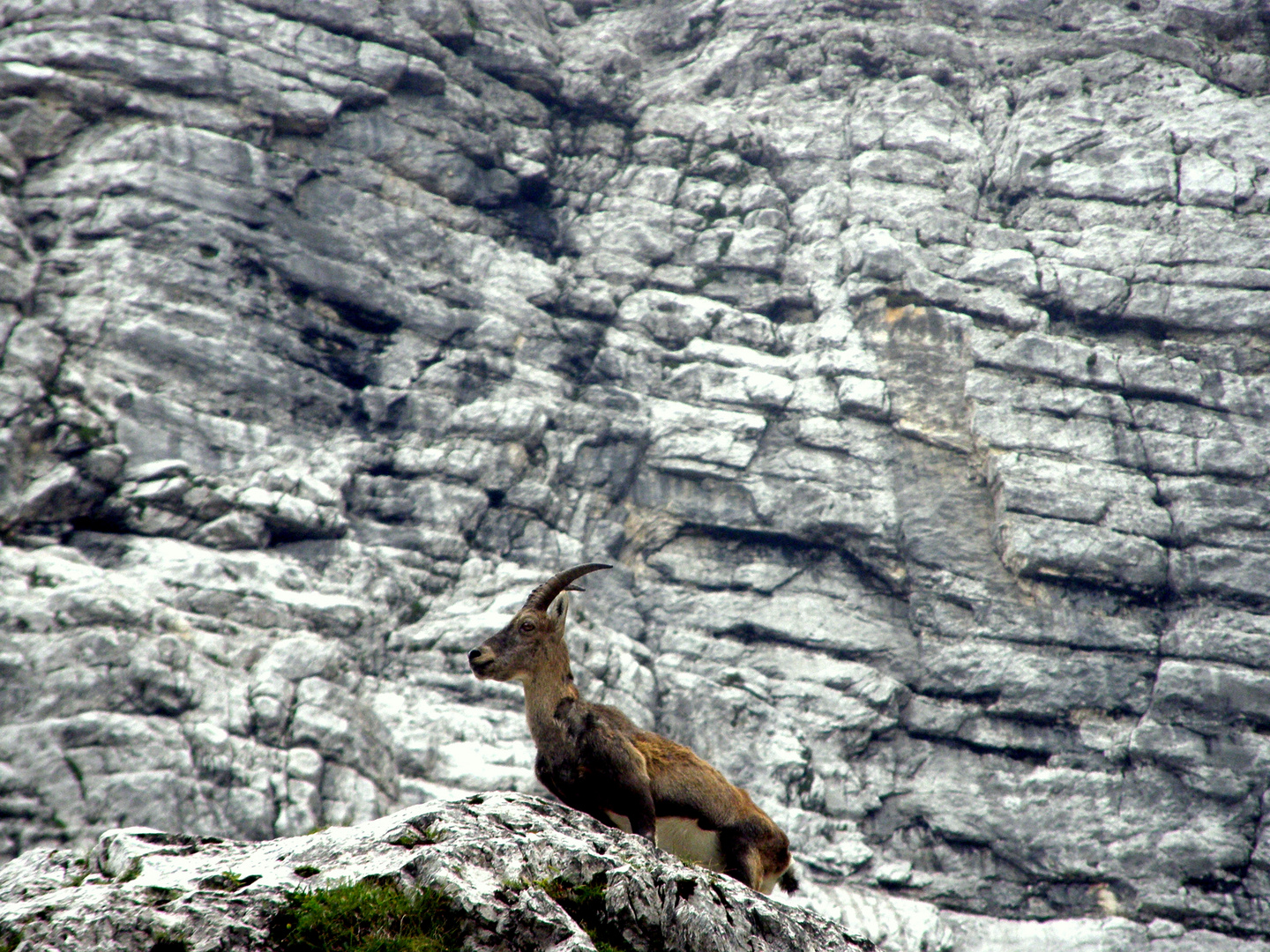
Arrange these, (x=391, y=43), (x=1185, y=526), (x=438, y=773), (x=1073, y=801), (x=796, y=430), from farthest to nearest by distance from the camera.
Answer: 1. (x=391, y=43)
2. (x=796, y=430)
3. (x=1185, y=526)
4. (x=1073, y=801)
5. (x=438, y=773)

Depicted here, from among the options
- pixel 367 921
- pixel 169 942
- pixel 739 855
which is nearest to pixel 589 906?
pixel 367 921

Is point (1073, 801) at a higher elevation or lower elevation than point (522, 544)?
lower

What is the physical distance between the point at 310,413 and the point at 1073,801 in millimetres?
32017

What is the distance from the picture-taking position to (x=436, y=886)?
5.79 metres

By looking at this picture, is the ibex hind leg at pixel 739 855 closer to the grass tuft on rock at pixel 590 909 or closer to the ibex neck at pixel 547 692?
the ibex neck at pixel 547 692

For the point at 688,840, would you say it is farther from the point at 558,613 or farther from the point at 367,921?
the point at 367,921

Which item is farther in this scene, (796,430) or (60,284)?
(796,430)

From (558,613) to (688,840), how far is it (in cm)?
248

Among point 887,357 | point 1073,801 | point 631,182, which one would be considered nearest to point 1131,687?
point 1073,801

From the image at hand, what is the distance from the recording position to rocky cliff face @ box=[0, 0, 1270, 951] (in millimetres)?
30344

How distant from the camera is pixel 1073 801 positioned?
33312 mm

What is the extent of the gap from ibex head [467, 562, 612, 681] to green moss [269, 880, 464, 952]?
126 inches

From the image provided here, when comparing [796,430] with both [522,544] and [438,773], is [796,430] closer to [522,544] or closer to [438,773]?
[522,544]

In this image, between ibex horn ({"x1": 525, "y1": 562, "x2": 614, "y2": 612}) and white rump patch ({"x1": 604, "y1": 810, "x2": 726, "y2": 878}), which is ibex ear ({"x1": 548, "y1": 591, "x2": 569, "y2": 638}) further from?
white rump patch ({"x1": 604, "y1": 810, "x2": 726, "y2": 878})
